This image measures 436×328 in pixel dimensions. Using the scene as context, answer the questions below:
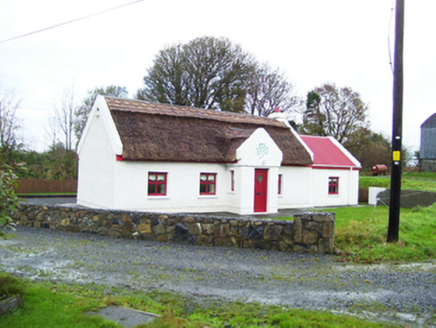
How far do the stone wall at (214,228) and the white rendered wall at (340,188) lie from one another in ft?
54.9

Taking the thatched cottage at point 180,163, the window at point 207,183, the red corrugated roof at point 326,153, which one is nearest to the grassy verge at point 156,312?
the thatched cottage at point 180,163

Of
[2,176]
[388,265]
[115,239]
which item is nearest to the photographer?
[2,176]

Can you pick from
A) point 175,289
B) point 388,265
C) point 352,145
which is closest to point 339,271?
point 388,265

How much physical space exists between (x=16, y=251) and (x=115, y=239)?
9.97ft

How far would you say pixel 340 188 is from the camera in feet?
96.9

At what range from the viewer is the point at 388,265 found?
10.3 meters

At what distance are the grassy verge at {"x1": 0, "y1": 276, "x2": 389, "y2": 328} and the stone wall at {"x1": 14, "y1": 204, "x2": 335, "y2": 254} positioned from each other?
206 inches

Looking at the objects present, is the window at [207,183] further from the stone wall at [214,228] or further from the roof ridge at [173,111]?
the stone wall at [214,228]

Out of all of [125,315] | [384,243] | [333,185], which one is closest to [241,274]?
[125,315]

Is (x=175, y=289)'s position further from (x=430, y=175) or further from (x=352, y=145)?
(x=352, y=145)

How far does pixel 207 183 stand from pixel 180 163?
218cm

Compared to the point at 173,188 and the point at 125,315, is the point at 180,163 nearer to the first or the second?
the point at 173,188

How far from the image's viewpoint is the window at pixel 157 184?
21.3m

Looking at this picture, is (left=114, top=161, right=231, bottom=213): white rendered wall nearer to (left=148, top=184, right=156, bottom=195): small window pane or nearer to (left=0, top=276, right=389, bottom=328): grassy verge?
(left=148, top=184, right=156, bottom=195): small window pane
